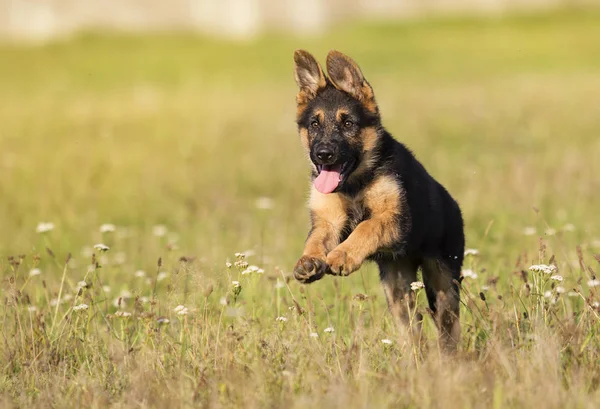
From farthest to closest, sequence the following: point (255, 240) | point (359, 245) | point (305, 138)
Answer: point (255, 240), point (305, 138), point (359, 245)

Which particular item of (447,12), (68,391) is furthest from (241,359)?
(447,12)

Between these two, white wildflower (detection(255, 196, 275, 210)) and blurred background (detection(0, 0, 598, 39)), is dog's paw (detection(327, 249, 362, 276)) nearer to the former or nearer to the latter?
white wildflower (detection(255, 196, 275, 210))

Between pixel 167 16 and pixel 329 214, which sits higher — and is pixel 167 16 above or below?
above

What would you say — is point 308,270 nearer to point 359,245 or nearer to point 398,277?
point 359,245

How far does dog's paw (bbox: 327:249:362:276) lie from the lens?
4641mm

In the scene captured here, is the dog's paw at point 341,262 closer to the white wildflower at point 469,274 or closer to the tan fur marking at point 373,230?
the tan fur marking at point 373,230

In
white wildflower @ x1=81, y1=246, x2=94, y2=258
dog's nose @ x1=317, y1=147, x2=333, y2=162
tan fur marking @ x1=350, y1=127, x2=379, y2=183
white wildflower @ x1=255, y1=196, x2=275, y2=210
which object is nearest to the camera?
dog's nose @ x1=317, y1=147, x2=333, y2=162

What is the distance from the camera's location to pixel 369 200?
5.15 m

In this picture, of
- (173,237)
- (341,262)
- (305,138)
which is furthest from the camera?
(173,237)

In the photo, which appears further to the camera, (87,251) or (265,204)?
(265,204)

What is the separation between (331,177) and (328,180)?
0.02 metres

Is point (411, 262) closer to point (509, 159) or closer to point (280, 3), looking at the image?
point (509, 159)

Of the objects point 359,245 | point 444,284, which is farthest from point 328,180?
point 444,284

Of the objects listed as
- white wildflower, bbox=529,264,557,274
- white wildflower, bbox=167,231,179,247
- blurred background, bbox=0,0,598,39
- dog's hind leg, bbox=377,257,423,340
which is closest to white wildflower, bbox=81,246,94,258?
white wildflower, bbox=167,231,179,247
